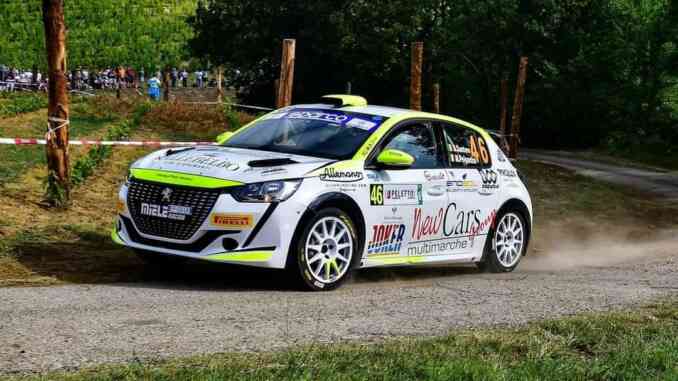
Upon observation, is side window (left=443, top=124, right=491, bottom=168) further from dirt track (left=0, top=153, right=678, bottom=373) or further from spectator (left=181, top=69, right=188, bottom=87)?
spectator (left=181, top=69, right=188, bottom=87)

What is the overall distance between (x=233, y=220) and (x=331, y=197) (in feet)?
3.02

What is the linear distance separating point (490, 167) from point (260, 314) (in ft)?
14.9

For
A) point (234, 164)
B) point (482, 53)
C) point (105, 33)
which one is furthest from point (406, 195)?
point (105, 33)

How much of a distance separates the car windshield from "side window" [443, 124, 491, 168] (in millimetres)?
959

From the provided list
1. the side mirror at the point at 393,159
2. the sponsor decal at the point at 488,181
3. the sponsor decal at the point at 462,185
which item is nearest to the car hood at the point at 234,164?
the side mirror at the point at 393,159

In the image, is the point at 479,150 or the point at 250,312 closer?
the point at 250,312

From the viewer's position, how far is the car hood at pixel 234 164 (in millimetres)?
9539

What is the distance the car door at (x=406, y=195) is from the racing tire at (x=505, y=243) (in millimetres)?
1097

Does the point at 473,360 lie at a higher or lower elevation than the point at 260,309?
higher

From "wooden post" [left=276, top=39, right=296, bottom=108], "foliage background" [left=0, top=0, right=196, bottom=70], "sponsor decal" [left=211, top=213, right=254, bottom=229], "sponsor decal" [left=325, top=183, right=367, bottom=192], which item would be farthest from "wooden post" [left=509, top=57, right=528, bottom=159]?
"foliage background" [left=0, top=0, right=196, bottom=70]

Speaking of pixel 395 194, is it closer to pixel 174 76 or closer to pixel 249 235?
pixel 249 235

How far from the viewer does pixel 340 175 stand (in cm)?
998

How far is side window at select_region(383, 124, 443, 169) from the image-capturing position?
10.9 m

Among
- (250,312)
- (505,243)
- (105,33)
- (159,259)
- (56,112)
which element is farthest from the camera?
(105,33)
